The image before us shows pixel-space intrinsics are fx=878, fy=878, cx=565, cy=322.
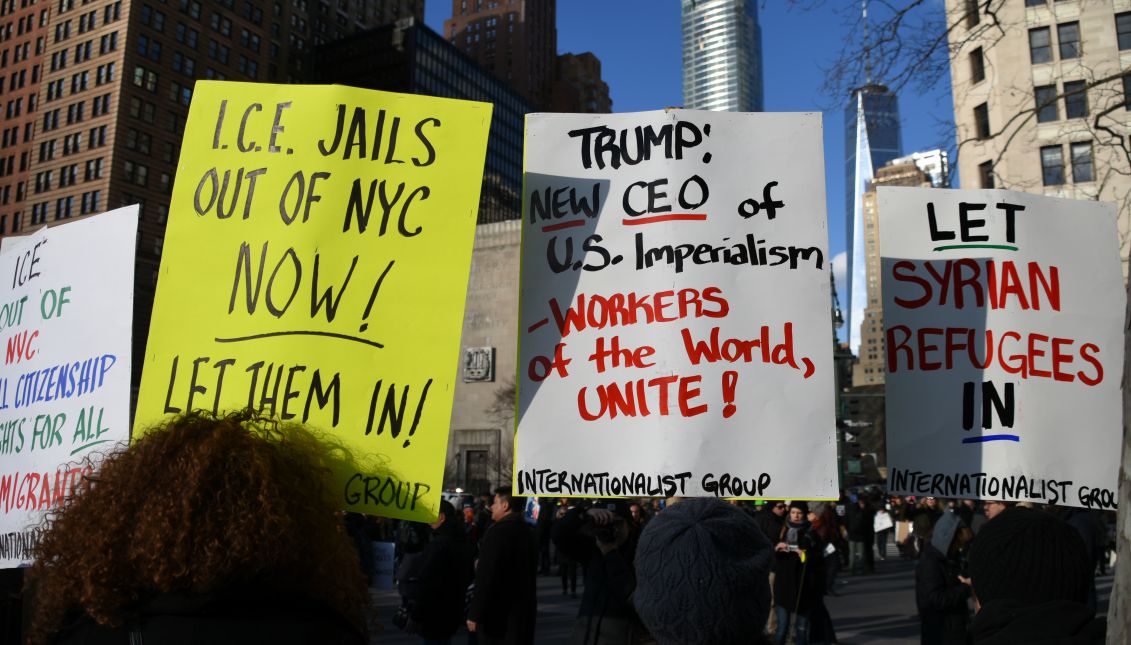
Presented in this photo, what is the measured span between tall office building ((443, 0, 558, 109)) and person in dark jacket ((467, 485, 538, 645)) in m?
139

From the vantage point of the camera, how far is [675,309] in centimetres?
357

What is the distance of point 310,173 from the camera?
3205 millimetres

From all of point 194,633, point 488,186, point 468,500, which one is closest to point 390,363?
point 194,633

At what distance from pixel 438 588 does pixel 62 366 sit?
379 cm

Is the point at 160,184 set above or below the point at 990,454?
above

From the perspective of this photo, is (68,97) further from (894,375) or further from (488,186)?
(894,375)

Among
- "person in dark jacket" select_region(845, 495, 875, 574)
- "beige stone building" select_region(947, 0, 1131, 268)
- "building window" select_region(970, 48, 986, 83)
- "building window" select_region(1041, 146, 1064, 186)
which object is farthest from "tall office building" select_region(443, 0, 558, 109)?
"person in dark jacket" select_region(845, 495, 875, 574)

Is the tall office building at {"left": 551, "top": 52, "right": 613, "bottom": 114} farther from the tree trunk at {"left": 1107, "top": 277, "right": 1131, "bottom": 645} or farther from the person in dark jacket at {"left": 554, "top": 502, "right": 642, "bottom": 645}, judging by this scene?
the tree trunk at {"left": 1107, "top": 277, "right": 1131, "bottom": 645}

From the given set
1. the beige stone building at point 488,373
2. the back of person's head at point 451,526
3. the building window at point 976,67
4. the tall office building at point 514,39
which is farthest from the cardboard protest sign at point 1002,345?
the tall office building at point 514,39

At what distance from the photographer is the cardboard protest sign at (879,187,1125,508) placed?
13.0 ft

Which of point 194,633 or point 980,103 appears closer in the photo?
point 194,633

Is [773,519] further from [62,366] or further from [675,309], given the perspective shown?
[62,366]

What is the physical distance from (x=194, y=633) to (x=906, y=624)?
1264cm

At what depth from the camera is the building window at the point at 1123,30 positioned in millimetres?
35031
